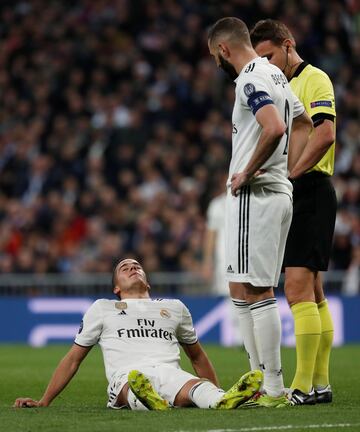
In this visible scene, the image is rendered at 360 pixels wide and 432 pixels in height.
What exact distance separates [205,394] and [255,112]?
158cm

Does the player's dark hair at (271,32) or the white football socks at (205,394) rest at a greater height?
the player's dark hair at (271,32)

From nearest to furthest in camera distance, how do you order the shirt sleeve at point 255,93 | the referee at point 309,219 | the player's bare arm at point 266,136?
the player's bare arm at point 266,136
the shirt sleeve at point 255,93
the referee at point 309,219

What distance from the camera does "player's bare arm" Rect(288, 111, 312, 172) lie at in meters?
6.96

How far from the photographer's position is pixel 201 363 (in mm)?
6957

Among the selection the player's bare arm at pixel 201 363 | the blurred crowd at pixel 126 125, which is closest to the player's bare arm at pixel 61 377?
the player's bare arm at pixel 201 363

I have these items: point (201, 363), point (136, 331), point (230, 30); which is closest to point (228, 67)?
point (230, 30)

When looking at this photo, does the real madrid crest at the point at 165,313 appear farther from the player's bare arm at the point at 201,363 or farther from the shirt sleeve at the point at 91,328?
the shirt sleeve at the point at 91,328

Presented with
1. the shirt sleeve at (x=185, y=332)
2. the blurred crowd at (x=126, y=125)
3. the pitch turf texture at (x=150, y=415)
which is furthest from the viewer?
the blurred crowd at (x=126, y=125)

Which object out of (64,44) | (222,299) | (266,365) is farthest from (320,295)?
(64,44)

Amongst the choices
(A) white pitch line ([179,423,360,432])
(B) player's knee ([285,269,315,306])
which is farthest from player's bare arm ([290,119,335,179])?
(A) white pitch line ([179,423,360,432])

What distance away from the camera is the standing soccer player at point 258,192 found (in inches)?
253

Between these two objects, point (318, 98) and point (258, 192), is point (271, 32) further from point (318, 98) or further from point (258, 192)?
point (258, 192)

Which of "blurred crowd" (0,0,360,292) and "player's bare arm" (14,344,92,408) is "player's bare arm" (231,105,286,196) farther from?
"blurred crowd" (0,0,360,292)

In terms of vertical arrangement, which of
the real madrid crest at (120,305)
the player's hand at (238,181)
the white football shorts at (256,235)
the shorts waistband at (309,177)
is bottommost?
the real madrid crest at (120,305)
